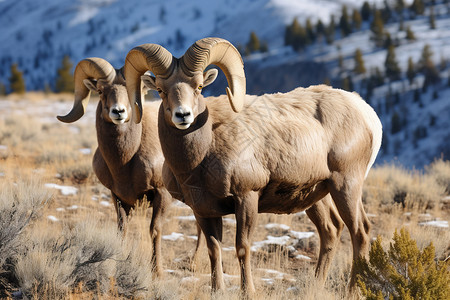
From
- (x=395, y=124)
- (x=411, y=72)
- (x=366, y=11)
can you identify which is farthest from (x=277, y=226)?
(x=366, y=11)

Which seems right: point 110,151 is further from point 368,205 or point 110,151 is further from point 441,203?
point 441,203

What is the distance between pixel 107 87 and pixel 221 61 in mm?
1687

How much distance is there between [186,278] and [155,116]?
2.05 meters

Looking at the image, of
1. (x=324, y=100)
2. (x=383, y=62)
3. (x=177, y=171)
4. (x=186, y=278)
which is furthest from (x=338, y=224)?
(x=383, y=62)

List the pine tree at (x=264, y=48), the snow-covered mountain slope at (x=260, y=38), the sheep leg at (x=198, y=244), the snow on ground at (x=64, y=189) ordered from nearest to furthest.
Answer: the sheep leg at (x=198, y=244) < the snow on ground at (x=64, y=189) < the snow-covered mountain slope at (x=260, y=38) < the pine tree at (x=264, y=48)

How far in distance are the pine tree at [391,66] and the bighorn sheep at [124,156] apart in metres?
66.1

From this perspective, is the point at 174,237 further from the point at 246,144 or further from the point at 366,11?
the point at 366,11

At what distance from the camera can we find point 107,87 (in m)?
6.02

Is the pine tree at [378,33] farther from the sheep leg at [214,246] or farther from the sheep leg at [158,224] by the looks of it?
the sheep leg at [214,246]

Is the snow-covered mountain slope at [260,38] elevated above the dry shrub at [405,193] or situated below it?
below

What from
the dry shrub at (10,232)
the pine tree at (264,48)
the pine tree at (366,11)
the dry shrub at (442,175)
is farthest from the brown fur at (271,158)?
the pine tree at (366,11)

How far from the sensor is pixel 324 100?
563 cm

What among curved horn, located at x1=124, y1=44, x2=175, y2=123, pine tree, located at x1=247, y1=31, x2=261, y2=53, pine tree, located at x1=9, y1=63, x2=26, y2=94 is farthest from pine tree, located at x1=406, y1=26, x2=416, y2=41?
curved horn, located at x1=124, y1=44, x2=175, y2=123

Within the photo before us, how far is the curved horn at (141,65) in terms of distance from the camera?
4.62m
